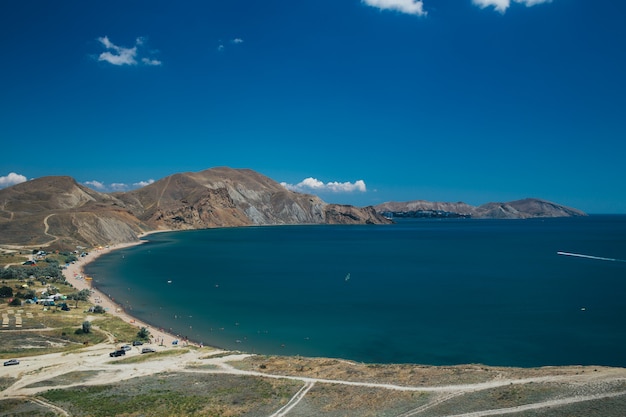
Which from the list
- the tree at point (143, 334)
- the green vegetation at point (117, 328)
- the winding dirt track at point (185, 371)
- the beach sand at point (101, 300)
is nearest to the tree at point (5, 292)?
the beach sand at point (101, 300)

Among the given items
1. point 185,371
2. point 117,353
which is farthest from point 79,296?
point 185,371

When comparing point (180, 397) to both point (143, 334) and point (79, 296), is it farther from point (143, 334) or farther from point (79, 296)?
point (79, 296)

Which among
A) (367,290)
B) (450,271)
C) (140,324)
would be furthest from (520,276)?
(140,324)

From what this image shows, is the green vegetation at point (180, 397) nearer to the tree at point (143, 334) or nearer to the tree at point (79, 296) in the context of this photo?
the tree at point (143, 334)

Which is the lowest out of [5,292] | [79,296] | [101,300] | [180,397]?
[180,397]

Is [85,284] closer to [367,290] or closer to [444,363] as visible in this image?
[367,290]

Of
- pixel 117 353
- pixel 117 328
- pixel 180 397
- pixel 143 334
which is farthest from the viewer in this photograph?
pixel 117 328

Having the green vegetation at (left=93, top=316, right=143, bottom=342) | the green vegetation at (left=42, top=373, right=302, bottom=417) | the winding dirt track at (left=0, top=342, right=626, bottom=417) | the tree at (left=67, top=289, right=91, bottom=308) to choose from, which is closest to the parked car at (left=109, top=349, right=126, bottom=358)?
the winding dirt track at (left=0, top=342, right=626, bottom=417)
